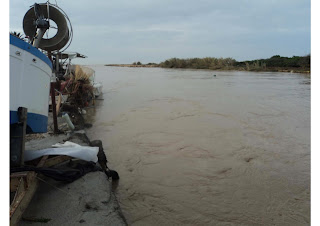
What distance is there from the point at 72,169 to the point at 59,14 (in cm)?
310

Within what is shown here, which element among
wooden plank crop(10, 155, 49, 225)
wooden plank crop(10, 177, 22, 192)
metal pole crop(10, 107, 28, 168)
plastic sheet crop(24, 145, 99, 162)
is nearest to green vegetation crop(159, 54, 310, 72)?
plastic sheet crop(24, 145, 99, 162)

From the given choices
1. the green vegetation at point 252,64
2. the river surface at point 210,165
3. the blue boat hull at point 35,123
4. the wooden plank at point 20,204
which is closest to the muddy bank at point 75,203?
the wooden plank at point 20,204

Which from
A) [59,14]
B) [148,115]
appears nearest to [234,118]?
[148,115]

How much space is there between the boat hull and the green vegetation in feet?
122

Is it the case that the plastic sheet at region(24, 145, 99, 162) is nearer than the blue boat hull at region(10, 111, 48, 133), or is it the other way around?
the blue boat hull at region(10, 111, 48, 133)

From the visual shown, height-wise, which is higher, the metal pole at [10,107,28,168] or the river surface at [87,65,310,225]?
the metal pole at [10,107,28,168]

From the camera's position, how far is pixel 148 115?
925cm

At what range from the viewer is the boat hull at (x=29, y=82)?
9.12ft

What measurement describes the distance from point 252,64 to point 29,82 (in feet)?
143

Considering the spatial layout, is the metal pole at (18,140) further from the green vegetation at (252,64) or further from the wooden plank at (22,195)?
the green vegetation at (252,64)

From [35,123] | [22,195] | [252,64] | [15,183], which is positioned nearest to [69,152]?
[35,123]

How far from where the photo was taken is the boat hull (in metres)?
2.78

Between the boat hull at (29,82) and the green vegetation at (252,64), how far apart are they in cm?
3704

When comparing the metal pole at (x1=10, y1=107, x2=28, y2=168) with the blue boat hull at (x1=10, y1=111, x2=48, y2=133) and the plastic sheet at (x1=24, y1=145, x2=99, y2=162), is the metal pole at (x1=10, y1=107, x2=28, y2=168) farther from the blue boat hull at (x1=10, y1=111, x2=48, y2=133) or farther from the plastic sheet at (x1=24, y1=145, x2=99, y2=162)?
the plastic sheet at (x1=24, y1=145, x2=99, y2=162)
